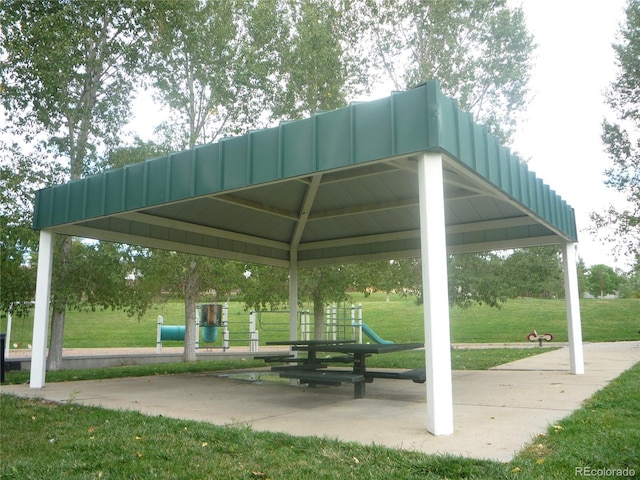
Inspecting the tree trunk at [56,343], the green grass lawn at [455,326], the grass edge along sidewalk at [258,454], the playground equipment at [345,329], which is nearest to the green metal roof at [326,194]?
→ the grass edge along sidewalk at [258,454]

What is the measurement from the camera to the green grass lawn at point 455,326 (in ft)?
88.2

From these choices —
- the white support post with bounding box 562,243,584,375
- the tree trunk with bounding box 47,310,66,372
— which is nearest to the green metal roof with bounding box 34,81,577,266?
the white support post with bounding box 562,243,584,375

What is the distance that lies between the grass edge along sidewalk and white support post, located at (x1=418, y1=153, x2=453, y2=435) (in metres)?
0.93

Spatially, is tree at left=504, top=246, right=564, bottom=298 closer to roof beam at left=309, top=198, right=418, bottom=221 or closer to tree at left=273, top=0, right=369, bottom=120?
tree at left=273, top=0, right=369, bottom=120

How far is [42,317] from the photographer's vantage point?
32.6ft

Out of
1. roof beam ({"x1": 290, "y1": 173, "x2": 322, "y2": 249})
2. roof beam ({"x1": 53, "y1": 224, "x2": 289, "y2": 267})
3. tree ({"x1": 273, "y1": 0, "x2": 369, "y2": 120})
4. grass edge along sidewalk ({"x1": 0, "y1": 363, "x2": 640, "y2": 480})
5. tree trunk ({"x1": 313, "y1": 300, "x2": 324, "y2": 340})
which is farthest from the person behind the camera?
tree trunk ({"x1": 313, "y1": 300, "x2": 324, "y2": 340})

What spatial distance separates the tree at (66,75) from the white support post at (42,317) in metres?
3.33

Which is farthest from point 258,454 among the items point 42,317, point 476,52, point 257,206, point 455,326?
point 455,326

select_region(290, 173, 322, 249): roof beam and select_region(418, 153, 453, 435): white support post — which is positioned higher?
select_region(290, 173, 322, 249): roof beam

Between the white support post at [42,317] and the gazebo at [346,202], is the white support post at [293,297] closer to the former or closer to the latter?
the gazebo at [346,202]

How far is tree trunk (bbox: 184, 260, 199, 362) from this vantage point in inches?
694

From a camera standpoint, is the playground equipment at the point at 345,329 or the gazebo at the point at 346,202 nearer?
the gazebo at the point at 346,202

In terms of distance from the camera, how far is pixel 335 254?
12992mm

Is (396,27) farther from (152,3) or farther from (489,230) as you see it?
(489,230)
